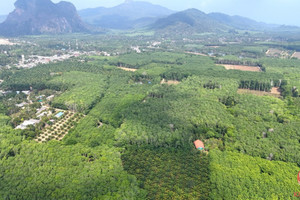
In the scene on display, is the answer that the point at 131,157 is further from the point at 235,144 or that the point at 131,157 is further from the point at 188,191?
Answer: the point at 235,144

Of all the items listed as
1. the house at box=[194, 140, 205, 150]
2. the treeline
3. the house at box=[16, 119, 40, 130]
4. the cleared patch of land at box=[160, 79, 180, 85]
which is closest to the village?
the house at box=[16, 119, 40, 130]

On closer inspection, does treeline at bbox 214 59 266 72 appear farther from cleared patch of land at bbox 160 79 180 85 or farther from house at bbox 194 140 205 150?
house at bbox 194 140 205 150

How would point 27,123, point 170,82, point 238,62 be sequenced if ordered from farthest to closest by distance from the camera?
point 238,62 < point 170,82 < point 27,123

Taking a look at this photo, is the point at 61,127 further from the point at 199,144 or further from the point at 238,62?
the point at 238,62

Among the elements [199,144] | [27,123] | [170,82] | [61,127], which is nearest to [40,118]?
[27,123]

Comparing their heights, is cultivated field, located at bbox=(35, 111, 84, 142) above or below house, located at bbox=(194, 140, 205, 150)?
below

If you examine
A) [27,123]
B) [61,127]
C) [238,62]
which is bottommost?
[61,127]

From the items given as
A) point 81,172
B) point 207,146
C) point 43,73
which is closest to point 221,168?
point 207,146

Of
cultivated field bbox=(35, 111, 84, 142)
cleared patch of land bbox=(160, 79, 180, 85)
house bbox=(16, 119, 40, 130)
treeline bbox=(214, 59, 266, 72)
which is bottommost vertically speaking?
cultivated field bbox=(35, 111, 84, 142)

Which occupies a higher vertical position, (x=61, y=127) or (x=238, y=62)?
(x=238, y=62)

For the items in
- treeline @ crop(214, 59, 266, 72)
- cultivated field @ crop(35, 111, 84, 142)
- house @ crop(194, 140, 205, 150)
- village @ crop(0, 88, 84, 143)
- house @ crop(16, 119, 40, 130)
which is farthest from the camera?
treeline @ crop(214, 59, 266, 72)

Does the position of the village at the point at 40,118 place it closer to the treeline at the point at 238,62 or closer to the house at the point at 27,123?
the house at the point at 27,123
